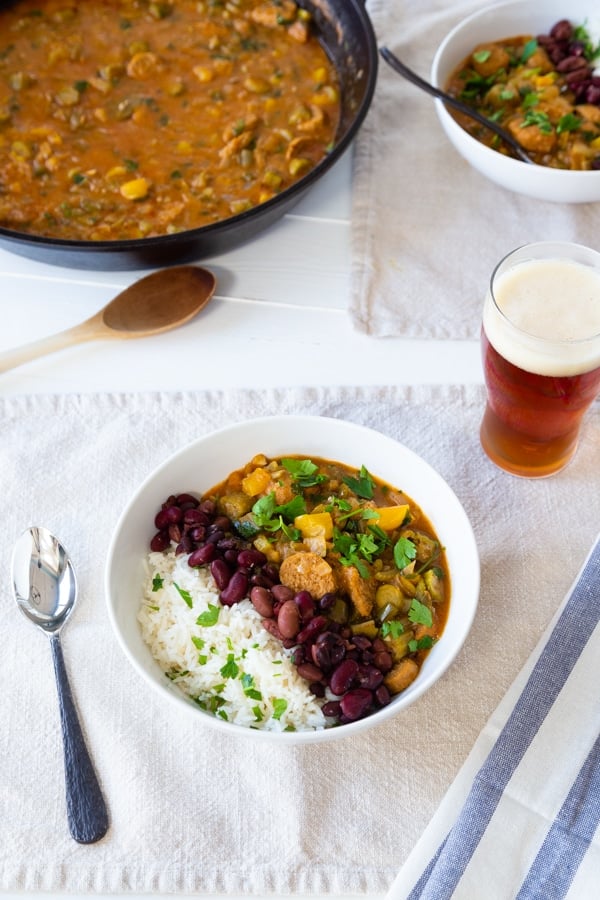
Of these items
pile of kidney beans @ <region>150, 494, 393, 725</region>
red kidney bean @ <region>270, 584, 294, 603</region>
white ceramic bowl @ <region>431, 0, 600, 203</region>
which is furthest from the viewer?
white ceramic bowl @ <region>431, 0, 600, 203</region>

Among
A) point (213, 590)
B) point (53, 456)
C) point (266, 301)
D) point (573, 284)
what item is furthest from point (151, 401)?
point (573, 284)

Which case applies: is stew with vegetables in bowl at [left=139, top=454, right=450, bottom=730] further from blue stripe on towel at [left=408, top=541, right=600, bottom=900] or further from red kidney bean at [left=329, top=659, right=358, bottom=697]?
blue stripe on towel at [left=408, top=541, right=600, bottom=900]

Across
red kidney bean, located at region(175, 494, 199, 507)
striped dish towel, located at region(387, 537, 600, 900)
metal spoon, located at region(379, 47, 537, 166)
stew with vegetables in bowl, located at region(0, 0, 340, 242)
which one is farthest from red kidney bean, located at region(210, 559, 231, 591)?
metal spoon, located at region(379, 47, 537, 166)

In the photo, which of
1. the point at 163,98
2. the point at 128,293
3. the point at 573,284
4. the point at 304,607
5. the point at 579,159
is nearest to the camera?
the point at 304,607

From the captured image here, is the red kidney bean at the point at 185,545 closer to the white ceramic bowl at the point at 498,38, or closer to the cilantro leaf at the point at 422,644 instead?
the cilantro leaf at the point at 422,644

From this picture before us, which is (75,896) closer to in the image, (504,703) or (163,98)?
(504,703)

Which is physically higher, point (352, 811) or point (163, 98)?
point (163, 98)

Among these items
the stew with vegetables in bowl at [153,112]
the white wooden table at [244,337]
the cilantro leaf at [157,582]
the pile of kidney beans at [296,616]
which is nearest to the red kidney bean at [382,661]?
the pile of kidney beans at [296,616]

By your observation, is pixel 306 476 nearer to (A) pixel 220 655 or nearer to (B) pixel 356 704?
(A) pixel 220 655
